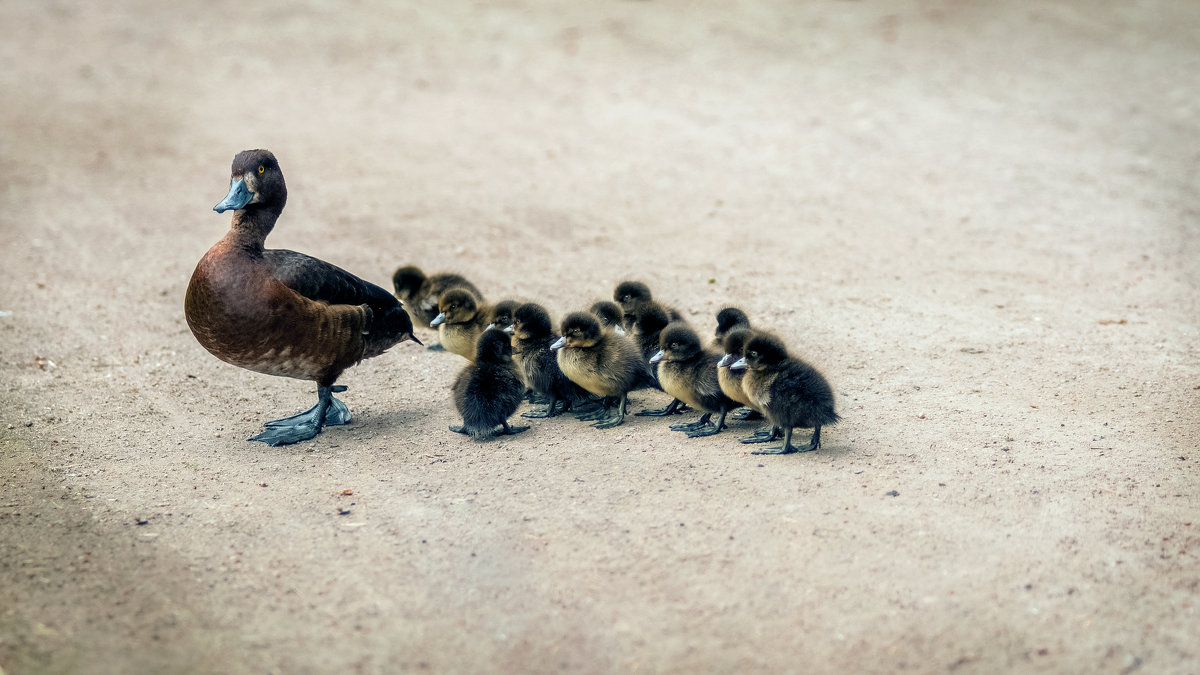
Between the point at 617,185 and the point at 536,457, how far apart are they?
541cm

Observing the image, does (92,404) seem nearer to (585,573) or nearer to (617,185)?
(585,573)

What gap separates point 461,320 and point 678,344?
1615 millimetres

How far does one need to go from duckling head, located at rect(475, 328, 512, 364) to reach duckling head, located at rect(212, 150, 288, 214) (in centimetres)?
131

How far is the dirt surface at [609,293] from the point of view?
393 cm

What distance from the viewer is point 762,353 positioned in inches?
207

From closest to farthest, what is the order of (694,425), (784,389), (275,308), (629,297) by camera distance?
(784,389) < (275,308) < (694,425) < (629,297)

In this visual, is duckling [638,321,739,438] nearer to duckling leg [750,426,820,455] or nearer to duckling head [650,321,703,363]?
duckling head [650,321,703,363]

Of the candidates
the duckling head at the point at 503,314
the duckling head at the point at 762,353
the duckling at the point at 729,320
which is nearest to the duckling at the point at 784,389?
the duckling head at the point at 762,353

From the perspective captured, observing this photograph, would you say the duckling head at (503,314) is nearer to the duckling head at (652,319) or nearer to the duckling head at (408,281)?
the duckling head at (652,319)

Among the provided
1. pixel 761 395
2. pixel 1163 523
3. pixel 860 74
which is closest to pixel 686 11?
pixel 860 74

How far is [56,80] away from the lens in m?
12.2

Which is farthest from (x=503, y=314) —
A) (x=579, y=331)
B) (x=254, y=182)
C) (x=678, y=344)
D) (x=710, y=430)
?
(x=254, y=182)

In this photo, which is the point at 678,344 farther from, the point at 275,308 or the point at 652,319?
the point at 275,308

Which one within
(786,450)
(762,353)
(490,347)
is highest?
(762,353)
